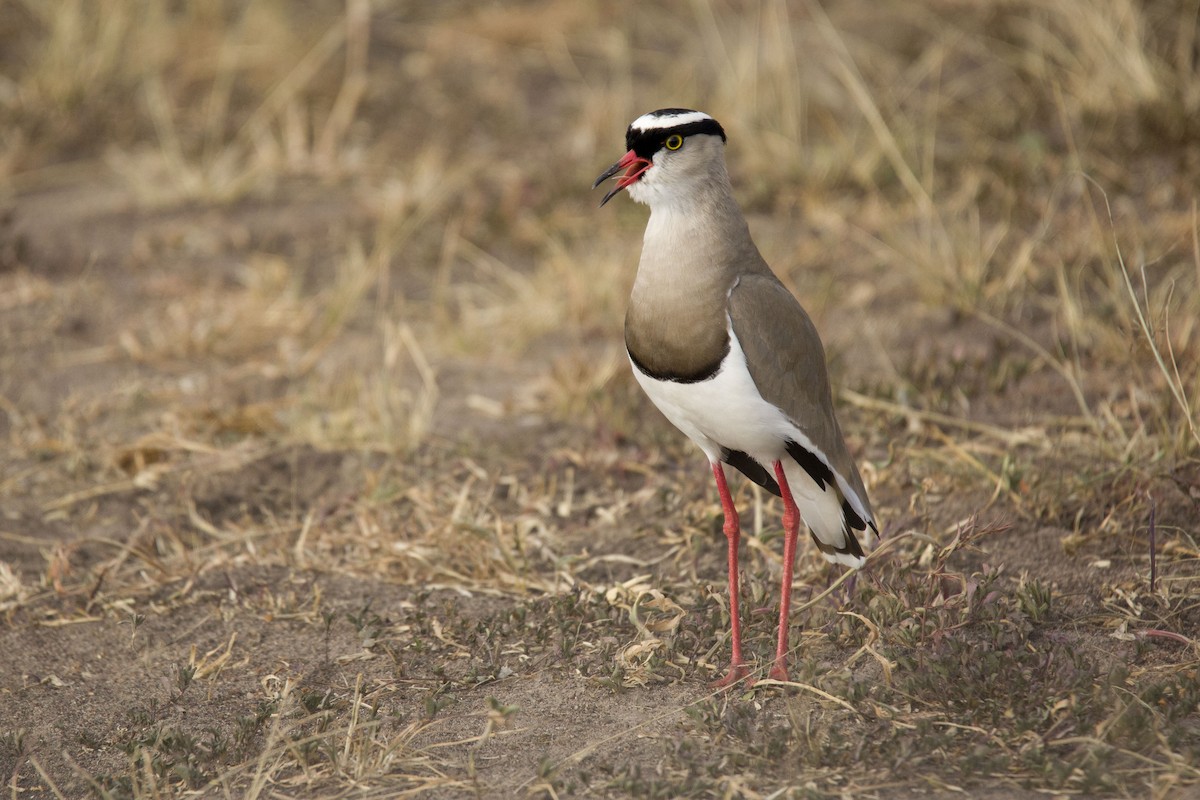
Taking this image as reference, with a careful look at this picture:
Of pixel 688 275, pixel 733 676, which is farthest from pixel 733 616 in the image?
pixel 688 275

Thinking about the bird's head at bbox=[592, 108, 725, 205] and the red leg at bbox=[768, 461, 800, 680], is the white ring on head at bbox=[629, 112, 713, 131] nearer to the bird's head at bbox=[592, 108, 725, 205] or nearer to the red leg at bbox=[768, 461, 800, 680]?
the bird's head at bbox=[592, 108, 725, 205]

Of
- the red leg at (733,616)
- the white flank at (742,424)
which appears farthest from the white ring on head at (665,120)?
the red leg at (733,616)

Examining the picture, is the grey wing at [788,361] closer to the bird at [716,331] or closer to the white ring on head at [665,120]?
the bird at [716,331]

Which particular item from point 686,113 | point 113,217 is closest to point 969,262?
point 686,113

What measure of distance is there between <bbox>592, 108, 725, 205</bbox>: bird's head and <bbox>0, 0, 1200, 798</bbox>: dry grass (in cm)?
112

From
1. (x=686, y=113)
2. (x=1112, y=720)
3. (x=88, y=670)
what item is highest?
(x=686, y=113)

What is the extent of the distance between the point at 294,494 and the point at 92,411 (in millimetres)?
1027

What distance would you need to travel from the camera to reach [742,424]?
3.11 metres

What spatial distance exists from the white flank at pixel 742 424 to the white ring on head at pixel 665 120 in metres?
0.54

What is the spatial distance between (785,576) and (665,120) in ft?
3.84

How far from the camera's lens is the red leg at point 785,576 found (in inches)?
129

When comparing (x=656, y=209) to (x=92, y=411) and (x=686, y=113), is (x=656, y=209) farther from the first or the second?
(x=92, y=411)

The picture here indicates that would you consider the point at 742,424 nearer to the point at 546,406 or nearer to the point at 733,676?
the point at 733,676

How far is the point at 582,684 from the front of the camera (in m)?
3.37
